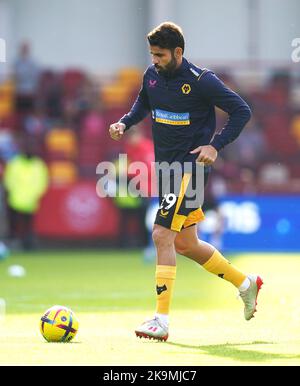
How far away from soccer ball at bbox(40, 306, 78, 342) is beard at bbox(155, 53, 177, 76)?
Answer: 180 centimetres

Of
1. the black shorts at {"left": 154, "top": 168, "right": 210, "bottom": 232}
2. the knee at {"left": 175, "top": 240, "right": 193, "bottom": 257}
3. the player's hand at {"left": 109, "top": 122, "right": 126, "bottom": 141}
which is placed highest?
the player's hand at {"left": 109, "top": 122, "right": 126, "bottom": 141}

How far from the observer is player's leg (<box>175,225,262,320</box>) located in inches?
311

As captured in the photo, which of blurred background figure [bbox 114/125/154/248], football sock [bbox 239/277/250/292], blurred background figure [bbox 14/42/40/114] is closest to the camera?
football sock [bbox 239/277/250/292]

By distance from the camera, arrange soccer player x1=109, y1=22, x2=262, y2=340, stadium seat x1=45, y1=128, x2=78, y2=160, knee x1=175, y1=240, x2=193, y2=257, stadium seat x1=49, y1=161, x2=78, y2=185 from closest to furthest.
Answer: soccer player x1=109, y1=22, x2=262, y2=340 < knee x1=175, y1=240, x2=193, y2=257 < stadium seat x1=49, y1=161, x2=78, y2=185 < stadium seat x1=45, y1=128, x2=78, y2=160

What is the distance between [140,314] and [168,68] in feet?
7.90

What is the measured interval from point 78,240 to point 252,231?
3095 millimetres

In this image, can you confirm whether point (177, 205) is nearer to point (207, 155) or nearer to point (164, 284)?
point (207, 155)

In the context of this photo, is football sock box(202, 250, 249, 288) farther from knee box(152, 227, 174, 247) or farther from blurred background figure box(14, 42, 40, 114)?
blurred background figure box(14, 42, 40, 114)

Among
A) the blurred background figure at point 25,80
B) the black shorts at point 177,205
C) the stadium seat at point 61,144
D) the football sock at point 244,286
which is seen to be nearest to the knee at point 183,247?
the black shorts at point 177,205

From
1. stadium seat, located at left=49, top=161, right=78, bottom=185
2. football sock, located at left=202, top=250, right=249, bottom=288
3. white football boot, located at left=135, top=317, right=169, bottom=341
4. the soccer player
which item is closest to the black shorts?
the soccer player

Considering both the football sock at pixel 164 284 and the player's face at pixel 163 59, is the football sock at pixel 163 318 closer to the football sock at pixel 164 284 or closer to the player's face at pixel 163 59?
the football sock at pixel 164 284

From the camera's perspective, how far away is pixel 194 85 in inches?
305
